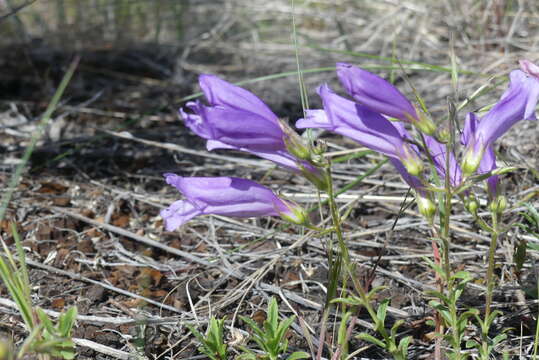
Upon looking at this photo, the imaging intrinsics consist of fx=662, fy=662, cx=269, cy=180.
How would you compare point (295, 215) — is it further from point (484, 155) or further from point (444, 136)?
point (484, 155)

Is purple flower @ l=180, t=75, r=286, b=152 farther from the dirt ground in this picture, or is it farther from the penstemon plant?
the dirt ground

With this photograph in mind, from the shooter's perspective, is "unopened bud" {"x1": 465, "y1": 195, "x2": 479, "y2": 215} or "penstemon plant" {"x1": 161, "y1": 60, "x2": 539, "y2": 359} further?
"unopened bud" {"x1": 465, "y1": 195, "x2": 479, "y2": 215}

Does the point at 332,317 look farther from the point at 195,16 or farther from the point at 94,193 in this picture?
the point at 195,16

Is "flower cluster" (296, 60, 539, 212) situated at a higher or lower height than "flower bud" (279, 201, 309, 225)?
higher

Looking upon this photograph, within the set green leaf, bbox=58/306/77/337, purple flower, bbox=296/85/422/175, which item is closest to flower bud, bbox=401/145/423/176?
purple flower, bbox=296/85/422/175

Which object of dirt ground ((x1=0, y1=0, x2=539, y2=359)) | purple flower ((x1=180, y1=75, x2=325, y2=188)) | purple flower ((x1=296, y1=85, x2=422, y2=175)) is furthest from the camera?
dirt ground ((x1=0, y1=0, x2=539, y2=359))

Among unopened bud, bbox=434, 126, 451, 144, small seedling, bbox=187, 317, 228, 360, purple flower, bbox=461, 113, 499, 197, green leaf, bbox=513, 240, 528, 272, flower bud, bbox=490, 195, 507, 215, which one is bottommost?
small seedling, bbox=187, 317, 228, 360

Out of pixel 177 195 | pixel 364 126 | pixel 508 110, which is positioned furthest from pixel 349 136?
pixel 177 195

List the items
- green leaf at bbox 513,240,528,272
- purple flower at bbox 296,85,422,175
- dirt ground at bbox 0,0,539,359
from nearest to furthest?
purple flower at bbox 296,85,422,175 < green leaf at bbox 513,240,528,272 < dirt ground at bbox 0,0,539,359

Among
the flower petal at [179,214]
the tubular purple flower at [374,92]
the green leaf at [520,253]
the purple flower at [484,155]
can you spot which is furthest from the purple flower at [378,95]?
the green leaf at [520,253]
